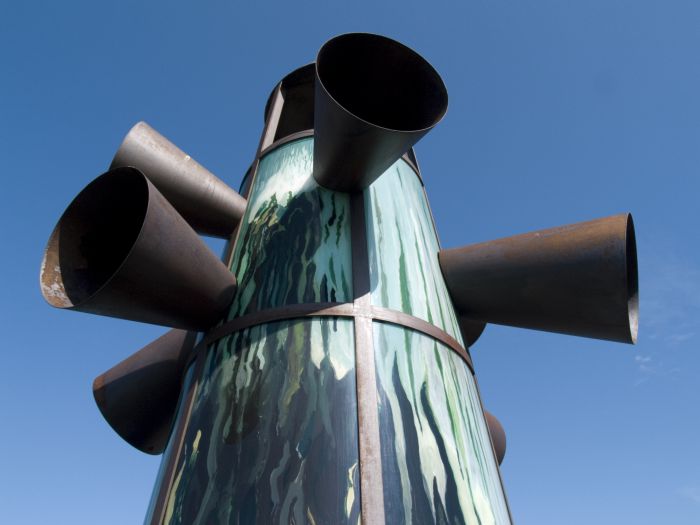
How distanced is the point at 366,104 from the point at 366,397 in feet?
7.71

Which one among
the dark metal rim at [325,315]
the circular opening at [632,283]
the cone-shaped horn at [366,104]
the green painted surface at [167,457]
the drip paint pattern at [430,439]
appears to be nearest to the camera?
the drip paint pattern at [430,439]

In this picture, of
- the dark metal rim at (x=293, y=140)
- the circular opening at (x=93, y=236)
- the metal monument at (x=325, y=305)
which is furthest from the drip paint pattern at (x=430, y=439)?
the dark metal rim at (x=293, y=140)

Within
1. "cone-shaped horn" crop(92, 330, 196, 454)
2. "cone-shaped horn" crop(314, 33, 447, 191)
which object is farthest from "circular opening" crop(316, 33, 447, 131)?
"cone-shaped horn" crop(92, 330, 196, 454)

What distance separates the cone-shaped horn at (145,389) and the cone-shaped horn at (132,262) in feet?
3.13

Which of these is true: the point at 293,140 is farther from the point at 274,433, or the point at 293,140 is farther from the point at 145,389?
the point at 274,433

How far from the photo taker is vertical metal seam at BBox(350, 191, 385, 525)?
9.12 ft

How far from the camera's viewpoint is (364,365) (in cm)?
330

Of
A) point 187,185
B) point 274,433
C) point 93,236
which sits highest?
point 187,185

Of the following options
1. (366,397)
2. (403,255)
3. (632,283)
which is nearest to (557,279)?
(632,283)

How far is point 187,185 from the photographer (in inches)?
195

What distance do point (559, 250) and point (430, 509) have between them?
6.65 ft

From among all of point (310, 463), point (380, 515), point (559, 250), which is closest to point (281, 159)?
point (559, 250)

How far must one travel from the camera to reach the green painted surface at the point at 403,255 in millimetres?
3855

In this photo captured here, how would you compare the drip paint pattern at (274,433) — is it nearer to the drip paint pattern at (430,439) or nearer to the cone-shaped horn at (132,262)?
the drip paint pattern at (430,439)
